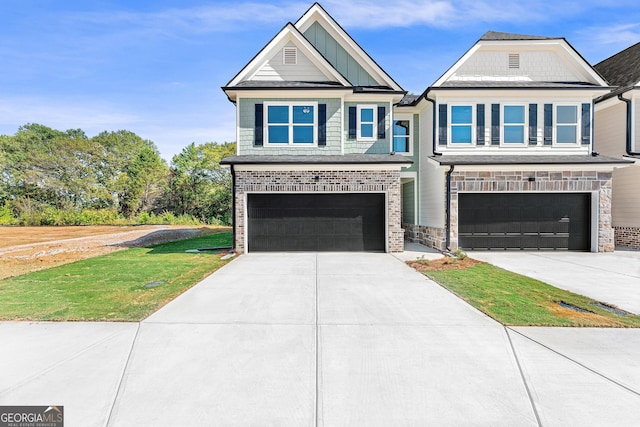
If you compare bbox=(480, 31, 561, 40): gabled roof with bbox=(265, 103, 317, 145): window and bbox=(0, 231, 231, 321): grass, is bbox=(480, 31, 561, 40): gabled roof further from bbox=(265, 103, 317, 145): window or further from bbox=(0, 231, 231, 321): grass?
bbox=(0, 231, 231, 321): grass

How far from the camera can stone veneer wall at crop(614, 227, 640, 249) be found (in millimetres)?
13797

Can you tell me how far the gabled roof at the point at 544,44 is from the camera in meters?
13.7

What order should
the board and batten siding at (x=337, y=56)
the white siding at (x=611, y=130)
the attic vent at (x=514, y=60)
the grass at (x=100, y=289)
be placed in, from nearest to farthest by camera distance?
the grass at (x=100, y=289), the attic vent at (x=514, y=60), the white siding at (x=611, y=130), the board and batten siding at (x=337, y=56)

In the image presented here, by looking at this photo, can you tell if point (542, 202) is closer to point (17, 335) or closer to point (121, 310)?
point (121, 310)

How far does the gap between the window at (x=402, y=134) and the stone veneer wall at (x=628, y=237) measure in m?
9.88

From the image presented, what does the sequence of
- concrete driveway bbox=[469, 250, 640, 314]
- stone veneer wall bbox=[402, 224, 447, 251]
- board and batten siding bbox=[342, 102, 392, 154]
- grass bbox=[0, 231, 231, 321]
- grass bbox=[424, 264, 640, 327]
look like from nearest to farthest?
1. grass bbox=[424, 264, 640, 327]
2. grass bbox=[0, 231, 231, 321]
3. concrete driveway bbox=[469, 250, 640, 314]
4. stone veneer wall bbox=[402, 224, 447, 251]
5. board and batten siding bbox=[342, 102, 392, 154]

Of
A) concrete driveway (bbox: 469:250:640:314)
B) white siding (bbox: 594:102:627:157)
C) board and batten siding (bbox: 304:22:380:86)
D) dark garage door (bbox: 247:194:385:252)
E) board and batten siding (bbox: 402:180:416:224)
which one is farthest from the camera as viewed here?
board and batten siding (bbox: 402:180:416:224)

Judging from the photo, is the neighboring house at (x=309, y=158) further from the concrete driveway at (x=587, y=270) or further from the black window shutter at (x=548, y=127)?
the black window shutter at (x=548, y=127)

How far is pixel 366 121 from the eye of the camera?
46.2ft

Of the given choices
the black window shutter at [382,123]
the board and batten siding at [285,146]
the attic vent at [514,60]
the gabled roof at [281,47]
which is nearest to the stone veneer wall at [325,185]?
the board and batten siding at [285,146]

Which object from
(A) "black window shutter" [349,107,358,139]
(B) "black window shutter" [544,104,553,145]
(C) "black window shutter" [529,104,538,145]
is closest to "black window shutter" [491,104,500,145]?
(C) "black window shutter" [529,104,538,145]

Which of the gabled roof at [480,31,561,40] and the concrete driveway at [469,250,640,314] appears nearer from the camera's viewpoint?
the concrete driveway at [469,250,640,314]

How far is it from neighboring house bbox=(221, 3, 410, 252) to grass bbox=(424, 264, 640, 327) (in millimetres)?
4782

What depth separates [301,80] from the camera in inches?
543
